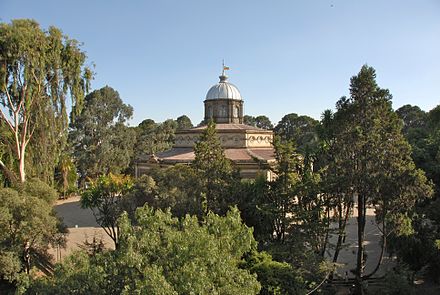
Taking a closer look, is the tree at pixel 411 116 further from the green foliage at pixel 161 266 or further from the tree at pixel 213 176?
the green foliage at pixel 161 266

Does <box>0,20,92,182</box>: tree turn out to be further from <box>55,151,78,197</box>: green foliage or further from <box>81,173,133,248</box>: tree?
<box>55,151,78,197</box>: green foliage

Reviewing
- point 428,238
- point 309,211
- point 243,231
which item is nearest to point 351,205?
point 309,211

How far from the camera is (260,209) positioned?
573 inches

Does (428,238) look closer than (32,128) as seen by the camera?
Yes

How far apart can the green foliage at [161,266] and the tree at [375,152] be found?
7322 millimetres

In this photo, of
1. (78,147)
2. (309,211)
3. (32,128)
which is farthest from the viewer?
(78,147)

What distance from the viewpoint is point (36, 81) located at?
17.4 meters

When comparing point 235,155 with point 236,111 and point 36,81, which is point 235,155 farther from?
point 36,81

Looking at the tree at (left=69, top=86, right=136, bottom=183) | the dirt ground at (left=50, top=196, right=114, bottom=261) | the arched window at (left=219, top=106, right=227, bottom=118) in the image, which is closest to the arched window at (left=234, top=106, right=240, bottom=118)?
the arched window at (left=219, top=106, right=227, bottom=118)

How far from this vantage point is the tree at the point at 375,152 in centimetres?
1399

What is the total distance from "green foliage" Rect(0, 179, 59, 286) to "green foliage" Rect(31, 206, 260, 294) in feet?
13.8

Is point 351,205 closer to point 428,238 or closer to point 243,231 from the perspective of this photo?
point 428,238

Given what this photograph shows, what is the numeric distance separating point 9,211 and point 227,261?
365 inches

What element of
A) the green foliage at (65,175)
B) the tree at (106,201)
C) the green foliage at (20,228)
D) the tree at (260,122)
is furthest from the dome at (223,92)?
the tree at (260,122)
